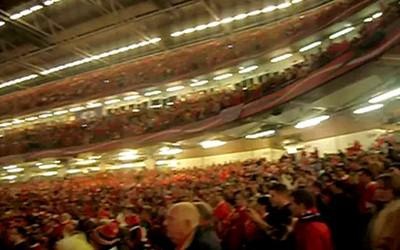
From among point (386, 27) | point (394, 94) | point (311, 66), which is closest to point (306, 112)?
point (311, 66)

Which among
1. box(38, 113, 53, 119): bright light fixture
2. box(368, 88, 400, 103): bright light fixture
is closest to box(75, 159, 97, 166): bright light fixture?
box(38, 113, 53, 119): bright light fixture

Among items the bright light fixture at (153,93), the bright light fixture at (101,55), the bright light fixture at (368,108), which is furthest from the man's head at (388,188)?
the bright light fixture at (101,55)

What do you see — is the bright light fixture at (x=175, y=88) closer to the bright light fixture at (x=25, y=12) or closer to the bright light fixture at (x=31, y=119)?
the bright light fixture at (x=25, y=12)

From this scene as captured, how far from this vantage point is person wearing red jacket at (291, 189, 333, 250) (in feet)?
11.2

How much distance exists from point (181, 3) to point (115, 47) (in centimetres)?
535

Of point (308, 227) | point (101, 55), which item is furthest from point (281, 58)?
point (308, 227)

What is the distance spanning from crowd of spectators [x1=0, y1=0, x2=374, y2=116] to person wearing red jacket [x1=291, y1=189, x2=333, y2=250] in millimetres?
10967

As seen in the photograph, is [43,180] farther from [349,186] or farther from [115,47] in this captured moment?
[349,186]

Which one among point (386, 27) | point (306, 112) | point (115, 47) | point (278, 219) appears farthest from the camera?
point (115, 47)

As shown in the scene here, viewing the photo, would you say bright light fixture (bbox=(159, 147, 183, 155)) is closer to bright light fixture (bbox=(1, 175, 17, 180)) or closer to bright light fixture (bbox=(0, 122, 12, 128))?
bright light fixture (bbox=(1, 175, 17, 180))

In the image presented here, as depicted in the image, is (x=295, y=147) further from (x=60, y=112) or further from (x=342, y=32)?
(x=60, y=112)

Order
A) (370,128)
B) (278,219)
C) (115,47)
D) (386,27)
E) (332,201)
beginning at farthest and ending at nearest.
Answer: (115,47) < (370,128) < (386,27) < (332,201) < (278,219)

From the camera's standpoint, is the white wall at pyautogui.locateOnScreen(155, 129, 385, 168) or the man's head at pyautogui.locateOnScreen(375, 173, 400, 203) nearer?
the man's head at pyautogui.locateOnScreen(375, 173, 400, 203)

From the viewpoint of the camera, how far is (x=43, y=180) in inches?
923
